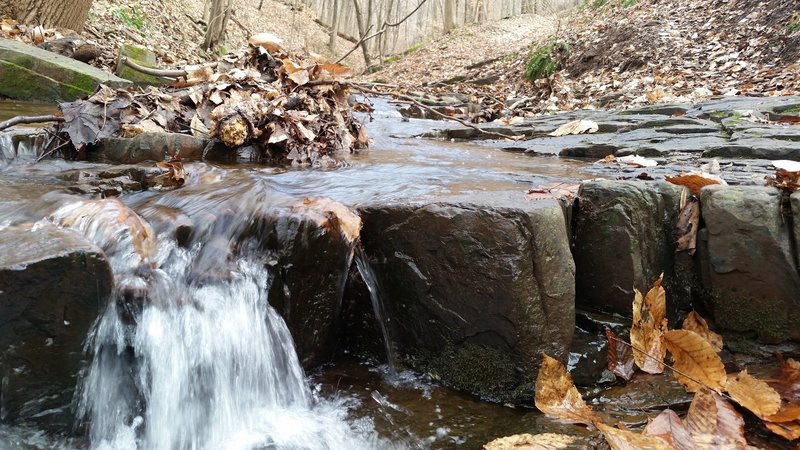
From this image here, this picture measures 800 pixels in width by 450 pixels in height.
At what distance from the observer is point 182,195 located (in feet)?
8.80

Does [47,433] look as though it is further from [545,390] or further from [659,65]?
[659,65]

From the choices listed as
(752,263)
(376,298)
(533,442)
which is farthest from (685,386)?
(376,298)

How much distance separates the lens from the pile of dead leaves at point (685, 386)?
1.73 m

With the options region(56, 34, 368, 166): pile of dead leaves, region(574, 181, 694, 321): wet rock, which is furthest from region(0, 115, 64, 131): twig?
region(574, 181, 694, 321): wet rock

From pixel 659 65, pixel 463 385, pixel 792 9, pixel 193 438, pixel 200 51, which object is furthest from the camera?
pixel 200 51

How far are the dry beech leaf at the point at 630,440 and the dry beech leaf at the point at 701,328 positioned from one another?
99 centimetres

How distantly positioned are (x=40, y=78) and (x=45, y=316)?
4.64 m

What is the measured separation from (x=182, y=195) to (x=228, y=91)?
→ 1834 mm

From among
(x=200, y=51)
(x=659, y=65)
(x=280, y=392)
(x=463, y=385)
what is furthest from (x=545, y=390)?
(x=200, y=51)

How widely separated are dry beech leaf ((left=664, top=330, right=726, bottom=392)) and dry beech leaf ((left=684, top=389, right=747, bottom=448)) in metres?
0.10

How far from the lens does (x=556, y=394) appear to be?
2.00 meters

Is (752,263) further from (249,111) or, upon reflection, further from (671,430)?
(249,111)

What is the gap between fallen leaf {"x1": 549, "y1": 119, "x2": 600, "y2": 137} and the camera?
221 inches

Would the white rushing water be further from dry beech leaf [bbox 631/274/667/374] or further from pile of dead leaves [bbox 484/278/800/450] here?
dry beech leaf [bbox 631/274/667/374]
